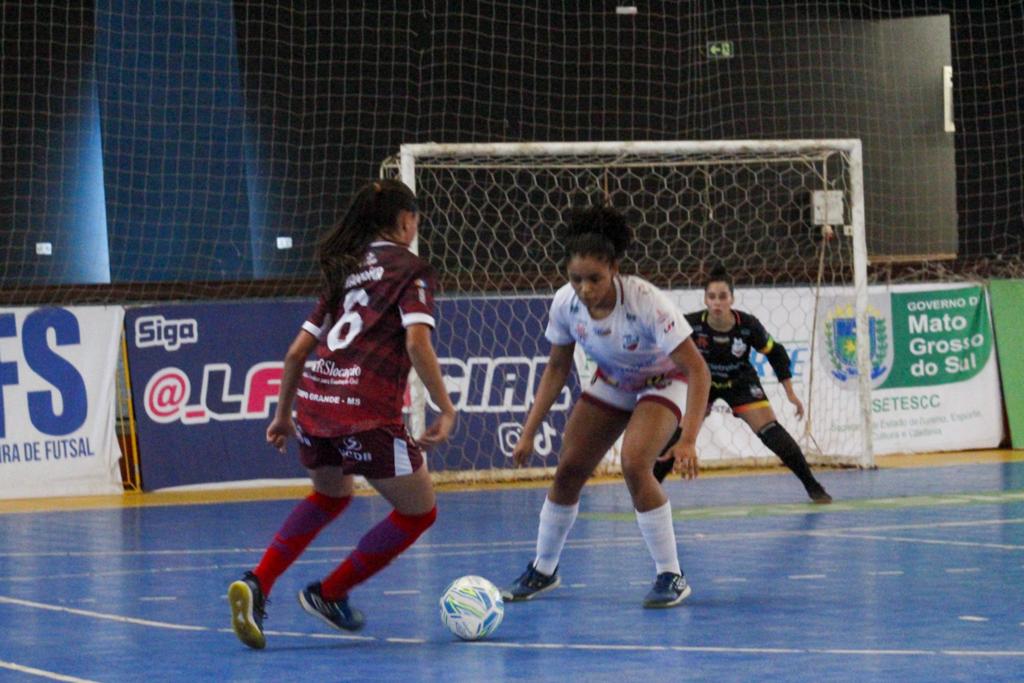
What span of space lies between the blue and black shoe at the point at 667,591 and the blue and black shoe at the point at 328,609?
4.54ft

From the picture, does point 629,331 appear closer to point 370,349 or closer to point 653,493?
point 653,493

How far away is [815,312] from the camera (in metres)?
15.0

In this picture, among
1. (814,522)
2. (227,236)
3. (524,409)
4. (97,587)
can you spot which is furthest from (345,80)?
(97,587)

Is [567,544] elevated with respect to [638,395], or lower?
lower

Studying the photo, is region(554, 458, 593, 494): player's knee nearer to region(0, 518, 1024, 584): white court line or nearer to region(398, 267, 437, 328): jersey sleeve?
region(398, 267, 437, 328): jersey sleeve

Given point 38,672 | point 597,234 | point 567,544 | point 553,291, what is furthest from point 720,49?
point 38,672

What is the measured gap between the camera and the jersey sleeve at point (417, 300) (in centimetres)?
570

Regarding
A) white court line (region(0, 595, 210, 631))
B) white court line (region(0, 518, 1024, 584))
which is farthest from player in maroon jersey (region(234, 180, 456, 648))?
white court line (region(0, 518, 1024, 584))

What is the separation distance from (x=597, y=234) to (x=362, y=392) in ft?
4.51

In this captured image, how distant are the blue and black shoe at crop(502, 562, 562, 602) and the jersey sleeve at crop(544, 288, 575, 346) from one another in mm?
1090

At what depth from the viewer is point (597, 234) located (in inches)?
258

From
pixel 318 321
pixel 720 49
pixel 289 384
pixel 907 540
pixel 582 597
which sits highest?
pixel 720 49

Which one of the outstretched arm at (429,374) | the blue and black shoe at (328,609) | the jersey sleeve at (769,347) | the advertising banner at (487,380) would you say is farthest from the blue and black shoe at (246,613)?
the advertising banner at (487,380)

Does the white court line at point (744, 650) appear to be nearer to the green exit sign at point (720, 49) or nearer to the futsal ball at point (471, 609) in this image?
the futsal ball at point (471, 609)
